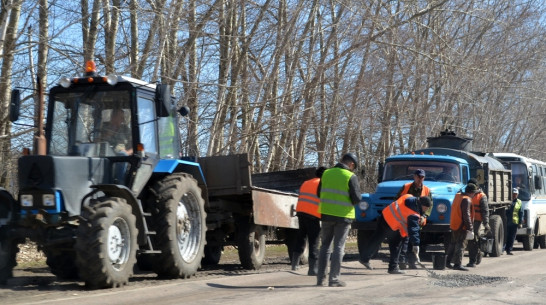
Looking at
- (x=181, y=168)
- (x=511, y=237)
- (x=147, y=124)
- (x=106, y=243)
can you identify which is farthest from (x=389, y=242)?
(x=511, y=237)

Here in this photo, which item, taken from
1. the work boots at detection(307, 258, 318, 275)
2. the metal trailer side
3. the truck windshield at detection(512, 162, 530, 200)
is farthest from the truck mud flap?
the truck windshield at detection(512, 162, 530, 200)

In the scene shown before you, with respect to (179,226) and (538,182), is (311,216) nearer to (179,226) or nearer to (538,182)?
A: (179,226)

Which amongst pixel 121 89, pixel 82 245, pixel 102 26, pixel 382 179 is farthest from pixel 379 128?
pixel 82 245

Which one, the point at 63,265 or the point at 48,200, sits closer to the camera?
the point at 48,200

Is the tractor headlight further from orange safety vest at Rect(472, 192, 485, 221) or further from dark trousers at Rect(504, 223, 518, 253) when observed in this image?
dark trousers at Rect(504, 223, 518, 253)

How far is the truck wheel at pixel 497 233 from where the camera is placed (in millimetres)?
21234

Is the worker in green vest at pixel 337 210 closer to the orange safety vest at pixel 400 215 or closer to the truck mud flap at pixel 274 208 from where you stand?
the truck mud flap at pixel 274 208

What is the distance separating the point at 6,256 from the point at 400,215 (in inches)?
273

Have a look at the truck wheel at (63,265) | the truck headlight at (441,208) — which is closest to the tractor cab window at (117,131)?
the truck wheel at (63,265)

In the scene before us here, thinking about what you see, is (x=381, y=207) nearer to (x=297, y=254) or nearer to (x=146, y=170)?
(x=297, y=254)

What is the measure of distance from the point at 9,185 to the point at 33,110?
7.42 feet

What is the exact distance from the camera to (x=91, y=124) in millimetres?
12305

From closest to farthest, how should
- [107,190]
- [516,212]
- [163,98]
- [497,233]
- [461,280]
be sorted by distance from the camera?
[107,190], [163,98], [461,280], [497,233], [516,212]

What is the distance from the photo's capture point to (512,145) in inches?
2004
